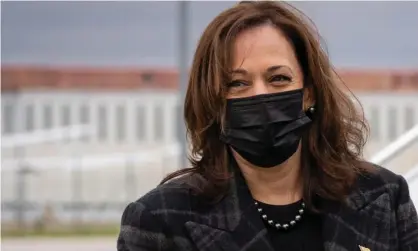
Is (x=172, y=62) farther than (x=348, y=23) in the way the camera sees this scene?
Yes

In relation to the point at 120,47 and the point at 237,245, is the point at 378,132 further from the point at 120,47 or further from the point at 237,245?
the point at 237,245

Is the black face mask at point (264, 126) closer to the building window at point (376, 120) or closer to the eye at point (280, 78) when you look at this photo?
the eye at point (280, 78)

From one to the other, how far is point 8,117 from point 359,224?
960 cm

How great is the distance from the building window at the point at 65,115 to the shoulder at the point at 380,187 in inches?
384

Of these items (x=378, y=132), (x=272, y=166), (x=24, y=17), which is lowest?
(x=378, y=132)

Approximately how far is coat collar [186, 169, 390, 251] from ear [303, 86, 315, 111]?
7.5 inches

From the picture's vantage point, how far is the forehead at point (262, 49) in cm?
152

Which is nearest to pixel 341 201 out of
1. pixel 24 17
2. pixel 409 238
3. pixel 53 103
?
pixel 409 238

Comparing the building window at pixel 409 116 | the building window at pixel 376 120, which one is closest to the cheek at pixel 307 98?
the building window at pixel 376 120

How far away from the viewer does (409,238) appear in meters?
1.60

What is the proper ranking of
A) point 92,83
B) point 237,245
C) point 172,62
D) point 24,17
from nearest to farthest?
point 237,245
point 24,17
point 172,62
point 92,83

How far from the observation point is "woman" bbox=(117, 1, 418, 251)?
1.53 m

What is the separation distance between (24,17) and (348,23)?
3967 millimetres

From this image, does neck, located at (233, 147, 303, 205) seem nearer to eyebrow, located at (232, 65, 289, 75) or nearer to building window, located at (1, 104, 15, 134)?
eyebrow, located at (232, 65, 289, 75)
